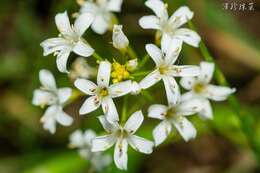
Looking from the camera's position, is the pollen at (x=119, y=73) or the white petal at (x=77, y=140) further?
the white petal at (x=77, y=140)

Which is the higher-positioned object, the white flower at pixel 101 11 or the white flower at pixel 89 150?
the white flower at pixel 101 11

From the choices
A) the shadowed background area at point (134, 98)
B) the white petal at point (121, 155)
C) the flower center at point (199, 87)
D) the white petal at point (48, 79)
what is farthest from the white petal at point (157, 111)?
the shadowed background area at point (134, 98)

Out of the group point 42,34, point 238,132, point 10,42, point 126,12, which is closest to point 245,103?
point 238,132

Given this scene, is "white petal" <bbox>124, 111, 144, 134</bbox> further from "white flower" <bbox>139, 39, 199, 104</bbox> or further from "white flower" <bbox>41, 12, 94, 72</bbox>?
"white flower" <bbox>41, 12, 94, 72</bbox>

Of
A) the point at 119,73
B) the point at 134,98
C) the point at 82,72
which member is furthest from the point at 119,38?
the point at 134,98

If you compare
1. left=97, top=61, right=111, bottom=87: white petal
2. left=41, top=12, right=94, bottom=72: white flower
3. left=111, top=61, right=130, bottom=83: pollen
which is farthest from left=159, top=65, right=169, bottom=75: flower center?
left=41, top=12, right=94, bottom=72: white flower

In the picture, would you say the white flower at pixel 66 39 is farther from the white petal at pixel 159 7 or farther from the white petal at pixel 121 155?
the white petal at pixel 121 155
